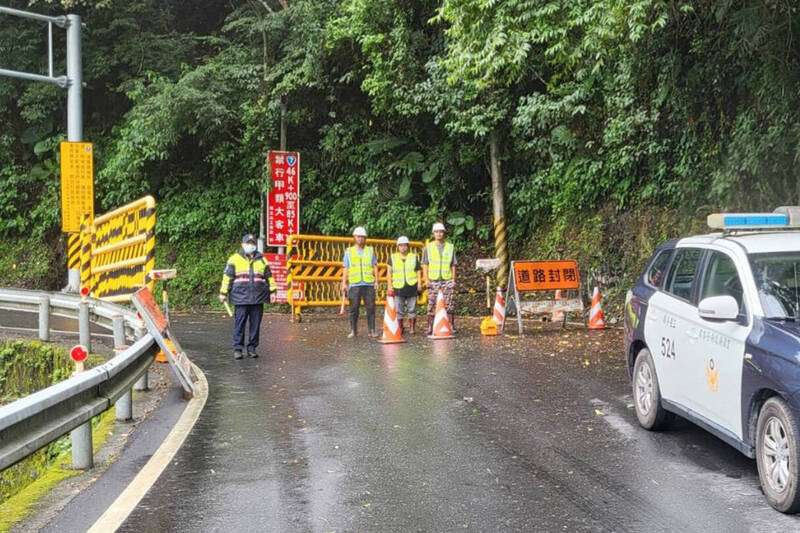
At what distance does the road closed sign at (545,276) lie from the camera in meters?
16.0

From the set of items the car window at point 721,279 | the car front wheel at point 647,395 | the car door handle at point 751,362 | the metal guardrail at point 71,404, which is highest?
the car window at point 721,279

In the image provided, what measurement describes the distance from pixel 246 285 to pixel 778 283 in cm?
800

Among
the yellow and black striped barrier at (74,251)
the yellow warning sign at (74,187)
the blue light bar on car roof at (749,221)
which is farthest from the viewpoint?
the yellow and black striped barrier at (74,251)

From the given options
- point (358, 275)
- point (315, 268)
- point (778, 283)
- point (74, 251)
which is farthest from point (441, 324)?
point (778, 283)

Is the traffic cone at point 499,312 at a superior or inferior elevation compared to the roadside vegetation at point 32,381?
superior

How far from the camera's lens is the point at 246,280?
12.6m

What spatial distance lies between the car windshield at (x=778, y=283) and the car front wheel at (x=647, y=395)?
1.52 m

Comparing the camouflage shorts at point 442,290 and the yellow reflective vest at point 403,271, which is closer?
the yellow reflective vest at point 403,271

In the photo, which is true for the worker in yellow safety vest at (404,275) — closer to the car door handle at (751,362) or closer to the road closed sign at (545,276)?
the road closed sign at (545,276)

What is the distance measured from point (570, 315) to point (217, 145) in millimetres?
12979

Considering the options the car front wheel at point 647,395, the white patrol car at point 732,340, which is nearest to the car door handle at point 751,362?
the white patrol car at point 732,340

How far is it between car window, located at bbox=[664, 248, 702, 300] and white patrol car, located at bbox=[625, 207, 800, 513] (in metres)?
0.01

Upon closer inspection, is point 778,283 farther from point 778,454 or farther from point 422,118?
point 422,118

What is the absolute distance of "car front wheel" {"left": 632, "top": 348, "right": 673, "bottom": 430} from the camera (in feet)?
24.3
